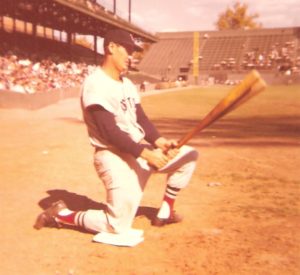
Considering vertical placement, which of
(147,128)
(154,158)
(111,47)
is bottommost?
(154,158)

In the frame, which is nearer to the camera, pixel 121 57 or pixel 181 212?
pixel 121 57

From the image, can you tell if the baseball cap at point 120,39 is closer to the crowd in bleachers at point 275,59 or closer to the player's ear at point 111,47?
the player's ear at point 111,47

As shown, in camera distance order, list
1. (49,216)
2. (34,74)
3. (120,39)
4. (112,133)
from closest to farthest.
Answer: (112,133), (120,39), (49,216), (34,74)

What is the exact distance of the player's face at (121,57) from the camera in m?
4.39

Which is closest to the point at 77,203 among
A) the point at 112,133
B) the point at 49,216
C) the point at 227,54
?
the point at 49,216

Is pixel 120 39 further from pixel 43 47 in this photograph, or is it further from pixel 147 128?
pixel 43 47

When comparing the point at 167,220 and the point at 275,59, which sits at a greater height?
the point at 275,59

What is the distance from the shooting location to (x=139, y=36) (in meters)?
50.9

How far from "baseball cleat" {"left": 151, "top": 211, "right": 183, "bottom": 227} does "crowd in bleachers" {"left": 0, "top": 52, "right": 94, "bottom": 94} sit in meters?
15.5

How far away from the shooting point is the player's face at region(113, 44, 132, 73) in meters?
4.39

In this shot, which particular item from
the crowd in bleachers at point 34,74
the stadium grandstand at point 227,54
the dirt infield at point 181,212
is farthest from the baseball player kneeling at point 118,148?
the stadium grandstand at point 227,54

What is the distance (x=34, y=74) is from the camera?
24.4 meters

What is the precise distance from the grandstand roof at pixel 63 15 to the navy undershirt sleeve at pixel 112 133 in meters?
23.7

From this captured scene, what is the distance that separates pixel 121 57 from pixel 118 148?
90 cm
